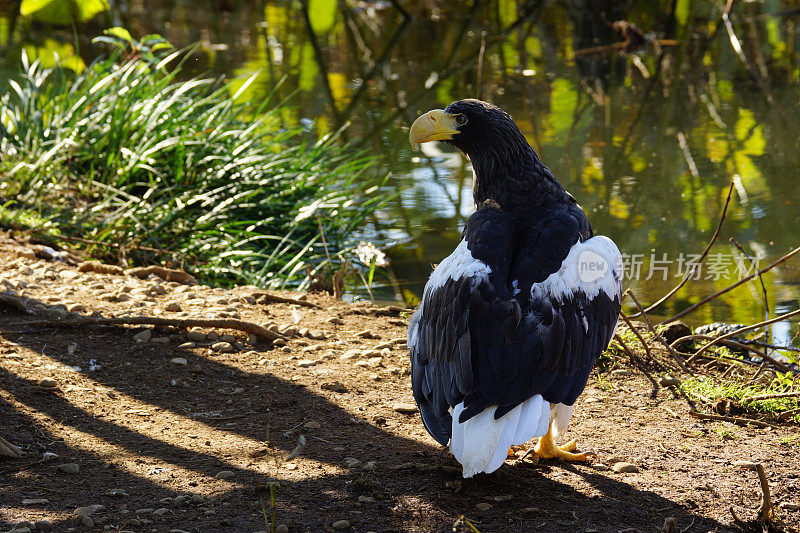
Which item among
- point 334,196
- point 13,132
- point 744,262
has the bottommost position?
point 744,262

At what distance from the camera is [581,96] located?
9.13 m

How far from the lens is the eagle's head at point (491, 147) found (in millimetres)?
3576

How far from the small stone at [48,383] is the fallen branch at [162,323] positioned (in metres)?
0.49

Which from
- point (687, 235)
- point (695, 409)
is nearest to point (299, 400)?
point (695, 409)

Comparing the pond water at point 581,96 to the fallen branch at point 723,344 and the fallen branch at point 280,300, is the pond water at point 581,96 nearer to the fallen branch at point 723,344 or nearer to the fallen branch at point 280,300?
the fallen branch at point 723,344

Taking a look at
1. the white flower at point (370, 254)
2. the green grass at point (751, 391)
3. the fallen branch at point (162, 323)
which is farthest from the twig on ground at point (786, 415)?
the fallen branch at point (162, 323)

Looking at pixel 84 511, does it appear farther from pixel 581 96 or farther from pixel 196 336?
pixel 581 96

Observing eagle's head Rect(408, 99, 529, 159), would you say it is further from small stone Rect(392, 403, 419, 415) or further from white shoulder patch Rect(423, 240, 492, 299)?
small stone Rect(392, 403, 419, 415)

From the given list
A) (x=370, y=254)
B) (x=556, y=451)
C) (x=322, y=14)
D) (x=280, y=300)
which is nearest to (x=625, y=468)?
(x=556, y=451)

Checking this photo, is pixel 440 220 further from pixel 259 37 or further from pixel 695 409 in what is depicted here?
pixel 259 37

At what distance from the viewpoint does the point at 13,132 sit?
6.05m

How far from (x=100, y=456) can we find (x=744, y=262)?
4146 mm

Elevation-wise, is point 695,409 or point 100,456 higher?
point 100,456

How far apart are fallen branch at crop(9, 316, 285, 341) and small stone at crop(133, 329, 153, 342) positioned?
0.04 m
